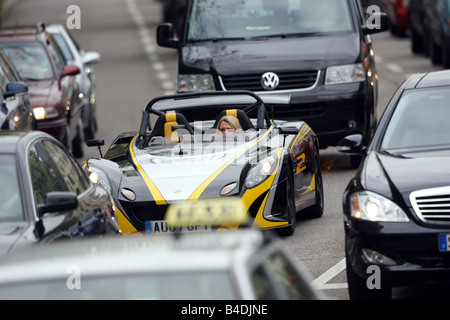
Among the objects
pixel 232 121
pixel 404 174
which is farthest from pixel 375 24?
pixel 404 174

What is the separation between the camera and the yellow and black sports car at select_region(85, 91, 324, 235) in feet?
33.1

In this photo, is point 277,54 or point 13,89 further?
point 277,54

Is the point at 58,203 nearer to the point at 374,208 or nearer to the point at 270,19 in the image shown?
the point at 374,208

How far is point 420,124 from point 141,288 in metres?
4.79

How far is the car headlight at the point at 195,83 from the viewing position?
1473 cm

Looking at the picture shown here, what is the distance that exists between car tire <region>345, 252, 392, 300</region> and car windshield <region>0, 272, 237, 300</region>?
3.37 m

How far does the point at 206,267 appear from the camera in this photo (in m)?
4.40

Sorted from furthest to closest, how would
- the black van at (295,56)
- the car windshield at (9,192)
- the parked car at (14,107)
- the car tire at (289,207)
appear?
the black van at (295,56), the parked car at (14,107), the car tire at (289,207), the car windshield at (9,192)

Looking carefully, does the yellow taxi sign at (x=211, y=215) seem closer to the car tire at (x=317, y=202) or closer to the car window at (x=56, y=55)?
the car tire at (x=317, y=202)

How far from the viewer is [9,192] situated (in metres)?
7.22

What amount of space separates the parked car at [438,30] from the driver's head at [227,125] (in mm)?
12457

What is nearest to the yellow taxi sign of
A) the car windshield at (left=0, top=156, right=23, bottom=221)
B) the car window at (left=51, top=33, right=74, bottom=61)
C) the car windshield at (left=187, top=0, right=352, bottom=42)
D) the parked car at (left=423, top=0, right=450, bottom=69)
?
the car windshield at (left=0, top=156, right=23, bottom=221)

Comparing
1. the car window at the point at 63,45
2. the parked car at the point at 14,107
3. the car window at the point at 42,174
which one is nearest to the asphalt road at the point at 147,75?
the car window at the point at 63,45

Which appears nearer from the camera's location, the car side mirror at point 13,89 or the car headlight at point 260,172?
the car headlight at point 260,172
